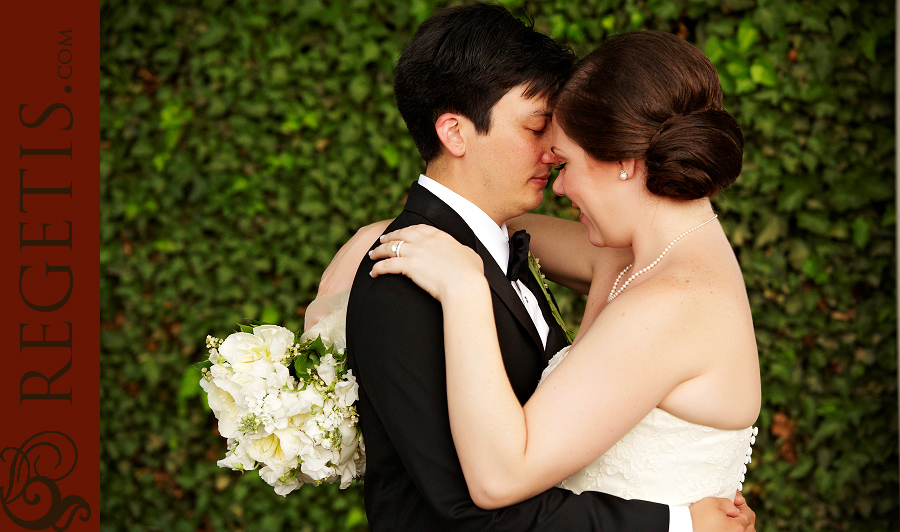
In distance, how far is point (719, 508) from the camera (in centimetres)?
179

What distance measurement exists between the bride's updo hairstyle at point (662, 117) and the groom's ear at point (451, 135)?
380 millimetres

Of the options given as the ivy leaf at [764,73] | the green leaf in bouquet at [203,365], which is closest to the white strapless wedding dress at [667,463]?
the green leaf in bouquet at [203,365]

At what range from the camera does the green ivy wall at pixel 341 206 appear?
11.0 feet

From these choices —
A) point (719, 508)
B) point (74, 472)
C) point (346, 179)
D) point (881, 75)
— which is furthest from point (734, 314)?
point (74, 472)

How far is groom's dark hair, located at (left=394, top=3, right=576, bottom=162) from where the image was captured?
77.3 inches

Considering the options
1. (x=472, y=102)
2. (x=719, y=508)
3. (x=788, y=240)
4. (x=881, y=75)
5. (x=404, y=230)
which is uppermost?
(x=881, y=75)

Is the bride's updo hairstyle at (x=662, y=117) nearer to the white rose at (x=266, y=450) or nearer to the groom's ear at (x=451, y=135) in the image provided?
the groom's ear at (x=451, y=135)

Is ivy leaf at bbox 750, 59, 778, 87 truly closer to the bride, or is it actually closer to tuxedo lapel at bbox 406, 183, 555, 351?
the bride

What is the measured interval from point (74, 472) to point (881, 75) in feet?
14.4

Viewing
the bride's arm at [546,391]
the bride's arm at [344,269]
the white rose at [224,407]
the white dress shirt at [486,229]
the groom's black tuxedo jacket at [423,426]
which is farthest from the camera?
the bride's arm at [344,269]

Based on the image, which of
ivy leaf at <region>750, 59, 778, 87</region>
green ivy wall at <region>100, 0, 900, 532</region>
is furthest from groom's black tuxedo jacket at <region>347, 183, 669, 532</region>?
ivy leaf at <region>750, 59, 778, 87</region>

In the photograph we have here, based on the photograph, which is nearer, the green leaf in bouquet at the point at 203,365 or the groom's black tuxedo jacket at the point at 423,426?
the groom's black tuxedo jacket at the point at 423,426

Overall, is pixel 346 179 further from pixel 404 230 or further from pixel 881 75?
pixel 881 75

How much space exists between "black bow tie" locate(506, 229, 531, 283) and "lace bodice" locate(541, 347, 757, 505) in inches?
17.6
